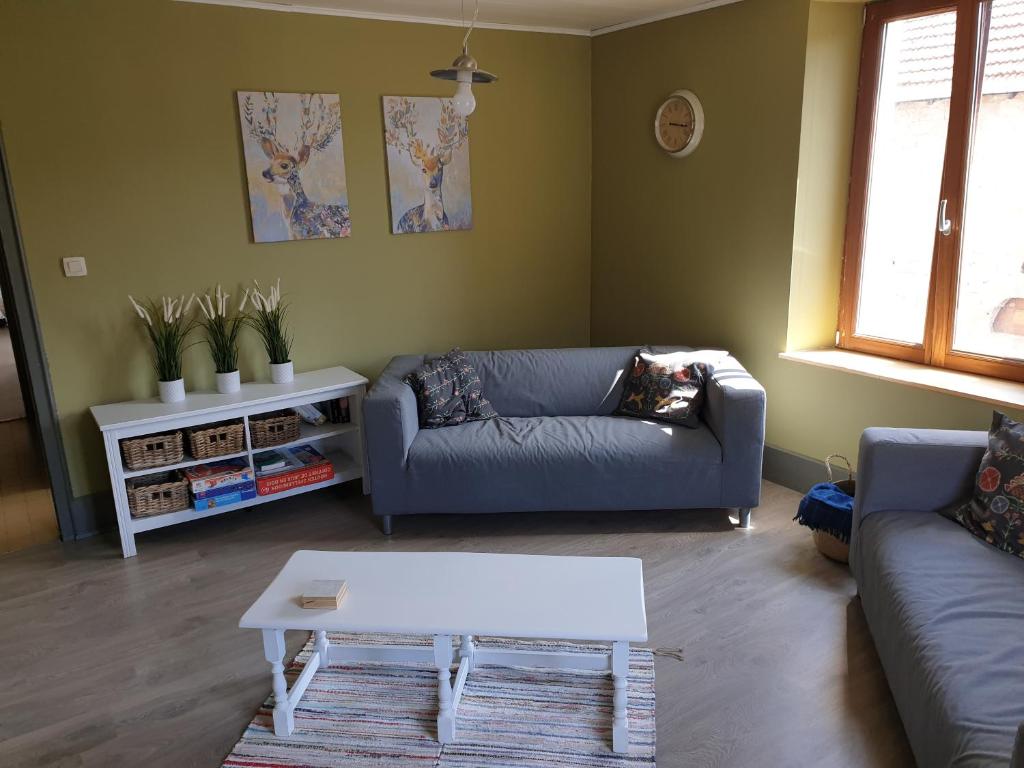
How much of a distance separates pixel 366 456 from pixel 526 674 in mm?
1410

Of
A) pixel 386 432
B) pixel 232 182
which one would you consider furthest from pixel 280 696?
pixel 232 182

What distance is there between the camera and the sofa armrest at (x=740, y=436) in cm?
→ 354

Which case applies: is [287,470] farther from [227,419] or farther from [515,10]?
[515,10]

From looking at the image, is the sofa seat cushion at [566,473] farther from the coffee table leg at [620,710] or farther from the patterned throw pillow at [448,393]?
the coffee table leg at [620,710]

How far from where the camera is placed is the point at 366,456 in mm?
3689

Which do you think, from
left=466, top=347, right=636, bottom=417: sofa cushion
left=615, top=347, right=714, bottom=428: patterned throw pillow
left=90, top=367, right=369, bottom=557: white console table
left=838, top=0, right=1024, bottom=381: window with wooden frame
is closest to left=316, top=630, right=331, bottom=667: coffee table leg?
left=90, top=367, right=369, bottom=557: white console table

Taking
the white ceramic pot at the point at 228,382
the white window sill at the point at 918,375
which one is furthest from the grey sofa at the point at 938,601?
the white ceramic pot at the point at 228,382

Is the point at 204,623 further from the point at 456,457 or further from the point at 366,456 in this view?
the point at 456,457

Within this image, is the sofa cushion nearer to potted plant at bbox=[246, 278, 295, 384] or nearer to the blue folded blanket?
potted plant at bbox=[246, 278, 295, 384]

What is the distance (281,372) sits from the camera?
4047 mm

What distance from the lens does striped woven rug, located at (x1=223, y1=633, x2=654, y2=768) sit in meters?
2.31

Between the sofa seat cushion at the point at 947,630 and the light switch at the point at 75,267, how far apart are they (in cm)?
348

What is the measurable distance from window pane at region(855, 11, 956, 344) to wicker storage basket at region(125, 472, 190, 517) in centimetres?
341

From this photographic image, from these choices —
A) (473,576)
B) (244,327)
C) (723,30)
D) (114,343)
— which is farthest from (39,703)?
(723,30)
